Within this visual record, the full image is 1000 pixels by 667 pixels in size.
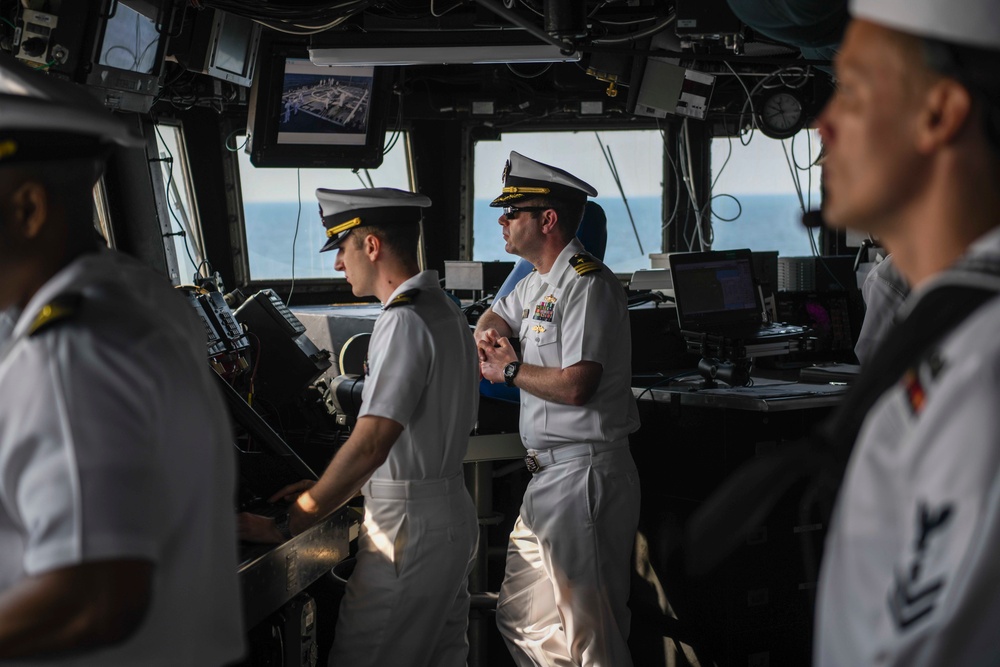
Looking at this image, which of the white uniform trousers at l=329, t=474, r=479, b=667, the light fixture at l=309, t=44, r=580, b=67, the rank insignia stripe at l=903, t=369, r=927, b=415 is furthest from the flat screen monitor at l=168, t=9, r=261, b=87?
the rank insignia stripe at l=903, t=369, r=927, b=415

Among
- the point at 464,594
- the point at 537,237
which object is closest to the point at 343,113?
the point at 537,237

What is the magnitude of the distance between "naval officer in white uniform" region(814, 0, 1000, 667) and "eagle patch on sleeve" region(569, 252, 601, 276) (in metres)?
2.25

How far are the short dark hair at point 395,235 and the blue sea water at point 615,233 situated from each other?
152 inches

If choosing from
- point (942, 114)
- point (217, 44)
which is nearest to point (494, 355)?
point (217, 44)

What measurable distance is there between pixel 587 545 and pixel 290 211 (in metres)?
3.98

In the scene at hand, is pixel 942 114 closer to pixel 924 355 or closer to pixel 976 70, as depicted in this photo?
pixel 976 70

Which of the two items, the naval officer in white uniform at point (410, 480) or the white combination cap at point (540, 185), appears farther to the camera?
the white combination cap at point (540, 185)

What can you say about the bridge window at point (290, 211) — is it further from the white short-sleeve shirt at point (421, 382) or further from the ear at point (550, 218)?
the white short-sleeve shirt at point (421, 382)

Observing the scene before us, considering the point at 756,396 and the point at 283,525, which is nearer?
the point at 283,525

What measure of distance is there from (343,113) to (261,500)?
103 inches

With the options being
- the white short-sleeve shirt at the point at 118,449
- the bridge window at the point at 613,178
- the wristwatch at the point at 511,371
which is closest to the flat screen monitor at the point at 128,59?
the wristwatch at the point at 511,371

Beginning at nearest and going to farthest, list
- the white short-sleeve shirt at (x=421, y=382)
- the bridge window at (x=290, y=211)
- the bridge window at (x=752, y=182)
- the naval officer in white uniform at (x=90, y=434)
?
the naval officer in white uniform at (x=90, y=434), the white short-sleeve shirt at (x=421, y=382), the bridge window at (x=290, y=211), the bridge window at (x=752, y=182)

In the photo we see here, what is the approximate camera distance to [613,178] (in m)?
7.09

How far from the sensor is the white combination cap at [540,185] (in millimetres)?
3314
